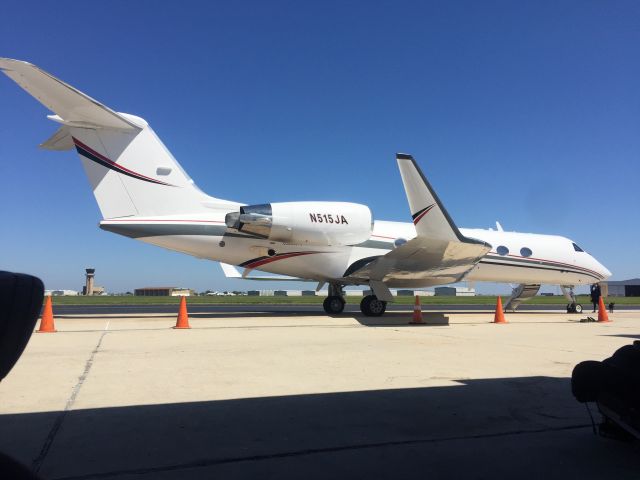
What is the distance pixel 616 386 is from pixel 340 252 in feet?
45.0

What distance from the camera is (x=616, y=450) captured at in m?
3.32

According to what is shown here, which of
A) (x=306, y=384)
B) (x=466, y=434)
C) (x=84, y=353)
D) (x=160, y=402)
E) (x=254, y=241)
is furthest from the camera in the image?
(x=254, y=241)

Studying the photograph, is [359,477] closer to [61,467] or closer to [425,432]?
[425,432]

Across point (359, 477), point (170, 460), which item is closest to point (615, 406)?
point (359, 477)

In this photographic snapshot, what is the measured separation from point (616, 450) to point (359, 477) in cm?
183

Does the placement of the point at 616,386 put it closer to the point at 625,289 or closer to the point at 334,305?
the point at 334,305

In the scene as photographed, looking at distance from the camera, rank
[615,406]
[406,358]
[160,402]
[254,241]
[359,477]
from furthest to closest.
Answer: [254,241]
[406,358]
[160,402]
[615,406]
[359,477]

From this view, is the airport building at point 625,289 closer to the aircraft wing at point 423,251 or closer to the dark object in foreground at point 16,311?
the aircraft wing at point 423,251

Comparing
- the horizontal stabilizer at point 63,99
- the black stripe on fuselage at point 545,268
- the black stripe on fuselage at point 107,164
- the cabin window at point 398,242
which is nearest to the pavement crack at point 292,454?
the horizontal stabilizer at point 63,99

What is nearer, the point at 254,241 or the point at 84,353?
the point at 84,353

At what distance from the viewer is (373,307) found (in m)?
16.3

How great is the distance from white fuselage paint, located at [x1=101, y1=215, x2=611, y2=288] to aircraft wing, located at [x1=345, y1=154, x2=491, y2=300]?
0.60m

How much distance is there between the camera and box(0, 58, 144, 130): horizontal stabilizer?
11.2 meters

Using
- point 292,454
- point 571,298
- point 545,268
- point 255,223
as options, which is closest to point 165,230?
point 255,223
